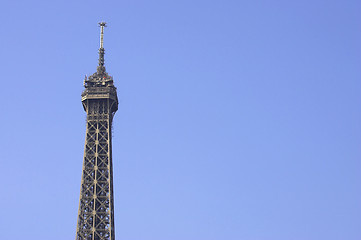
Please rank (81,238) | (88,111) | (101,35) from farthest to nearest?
(101,35) → (88,111) → (81,238)

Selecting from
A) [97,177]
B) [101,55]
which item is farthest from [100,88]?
[97,177]

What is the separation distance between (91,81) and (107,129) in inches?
556

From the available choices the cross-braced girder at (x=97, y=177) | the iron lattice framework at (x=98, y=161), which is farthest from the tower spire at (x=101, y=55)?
the cross-braced girder at (x=97, y=177)

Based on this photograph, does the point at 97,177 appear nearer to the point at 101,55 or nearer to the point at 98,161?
the point at 98,161

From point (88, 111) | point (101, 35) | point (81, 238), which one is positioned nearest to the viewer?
point (81, 238)

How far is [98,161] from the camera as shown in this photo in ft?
563

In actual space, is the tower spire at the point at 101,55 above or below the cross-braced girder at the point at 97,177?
above

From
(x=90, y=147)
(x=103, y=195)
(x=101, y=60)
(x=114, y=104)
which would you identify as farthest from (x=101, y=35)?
(x=103, y=195)

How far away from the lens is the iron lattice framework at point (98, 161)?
543ft

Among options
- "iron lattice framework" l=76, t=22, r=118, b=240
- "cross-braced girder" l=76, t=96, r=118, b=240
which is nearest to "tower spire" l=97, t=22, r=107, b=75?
"iron lattice framework" l=76, t=22, r=118, b=240

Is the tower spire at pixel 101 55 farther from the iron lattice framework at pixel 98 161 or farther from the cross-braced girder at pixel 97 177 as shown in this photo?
the cross-braced girder at pixel 97 177

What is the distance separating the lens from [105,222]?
165625 millimetres

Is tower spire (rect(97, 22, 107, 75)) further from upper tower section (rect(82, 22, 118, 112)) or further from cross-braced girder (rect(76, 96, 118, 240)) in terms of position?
cross-braced girder (rect(76, 96, 118, 240))

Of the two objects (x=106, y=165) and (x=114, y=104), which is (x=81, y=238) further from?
(x=114, y=104)
